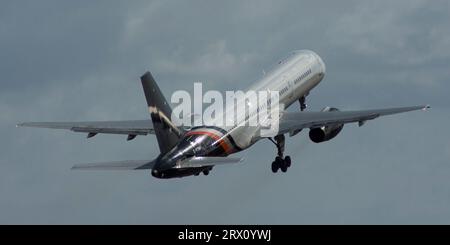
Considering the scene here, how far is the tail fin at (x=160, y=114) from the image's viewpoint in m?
108

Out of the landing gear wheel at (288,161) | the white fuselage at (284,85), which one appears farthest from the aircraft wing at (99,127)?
the landing gear wheel at (288,161)

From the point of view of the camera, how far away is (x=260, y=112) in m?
121

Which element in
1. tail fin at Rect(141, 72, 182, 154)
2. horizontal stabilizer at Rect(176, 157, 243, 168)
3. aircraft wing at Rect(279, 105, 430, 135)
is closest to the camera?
horizontal stabilizer at Rect(176, 157, 243, 168)

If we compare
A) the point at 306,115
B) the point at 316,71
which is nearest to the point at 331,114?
the point at 306,115

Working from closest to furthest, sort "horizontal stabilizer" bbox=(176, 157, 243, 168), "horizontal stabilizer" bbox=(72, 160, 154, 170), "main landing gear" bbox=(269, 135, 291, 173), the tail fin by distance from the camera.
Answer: "horizontal stabilizer" bbox=(72, 160, 154, 170)
"horizontal stabilizer" bbox=(176, 157, 243, 168)
the tail fin
"main landing gear" bbox=(269, 135, 291, 173)

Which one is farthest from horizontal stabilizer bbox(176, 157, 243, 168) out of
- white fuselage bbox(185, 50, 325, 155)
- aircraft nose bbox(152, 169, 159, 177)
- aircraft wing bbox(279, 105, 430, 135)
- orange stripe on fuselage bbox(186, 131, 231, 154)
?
aircraft wing bbox(279, 105, 430, 135)

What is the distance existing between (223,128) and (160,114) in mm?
8061

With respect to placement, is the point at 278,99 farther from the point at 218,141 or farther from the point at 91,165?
the point at 91,165

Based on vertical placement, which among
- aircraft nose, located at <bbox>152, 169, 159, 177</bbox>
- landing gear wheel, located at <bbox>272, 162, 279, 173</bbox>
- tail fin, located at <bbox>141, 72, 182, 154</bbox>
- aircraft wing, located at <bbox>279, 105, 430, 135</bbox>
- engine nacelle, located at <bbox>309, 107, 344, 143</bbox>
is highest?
engine nacelle, located at <bbox>309, 107, 344, 143</bbox>

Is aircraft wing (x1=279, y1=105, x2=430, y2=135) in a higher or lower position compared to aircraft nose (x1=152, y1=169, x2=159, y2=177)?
higher

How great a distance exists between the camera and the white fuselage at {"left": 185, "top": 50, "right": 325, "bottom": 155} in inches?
4547

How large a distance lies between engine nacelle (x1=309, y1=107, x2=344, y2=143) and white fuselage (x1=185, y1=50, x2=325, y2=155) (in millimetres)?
3097

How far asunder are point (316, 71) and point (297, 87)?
4.68 metres

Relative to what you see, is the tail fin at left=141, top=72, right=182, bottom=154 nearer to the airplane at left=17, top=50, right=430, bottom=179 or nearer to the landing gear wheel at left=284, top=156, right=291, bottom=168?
the airplane at left=17, top=50, right=430, bottom=179
